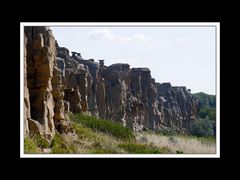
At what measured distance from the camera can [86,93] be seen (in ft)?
95.8

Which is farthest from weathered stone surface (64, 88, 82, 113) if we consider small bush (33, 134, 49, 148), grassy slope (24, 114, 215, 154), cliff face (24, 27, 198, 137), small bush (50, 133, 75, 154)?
small bush (33, 134, 49, 148)

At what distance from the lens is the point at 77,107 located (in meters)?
23.0

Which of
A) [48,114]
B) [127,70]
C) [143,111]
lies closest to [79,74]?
[48,114]

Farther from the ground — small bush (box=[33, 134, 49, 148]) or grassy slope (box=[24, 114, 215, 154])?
small bush (box=[33, 134, 49, 148])

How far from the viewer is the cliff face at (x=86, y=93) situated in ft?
43.0

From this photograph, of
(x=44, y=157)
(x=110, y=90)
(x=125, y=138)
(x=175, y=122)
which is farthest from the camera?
(x=175, y=122)

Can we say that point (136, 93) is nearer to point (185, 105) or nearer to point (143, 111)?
point (143, 111)

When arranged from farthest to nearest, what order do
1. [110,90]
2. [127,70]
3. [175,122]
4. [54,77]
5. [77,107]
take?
[175,122], [127,70], [110,90], [77,107], [54,77]

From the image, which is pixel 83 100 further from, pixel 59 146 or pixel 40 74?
pixel 59 146

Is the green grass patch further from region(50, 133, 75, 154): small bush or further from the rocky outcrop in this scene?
region(50, 133, 75, 154): small bush

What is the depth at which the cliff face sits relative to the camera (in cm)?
1309

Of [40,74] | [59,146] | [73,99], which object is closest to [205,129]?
[73,99]

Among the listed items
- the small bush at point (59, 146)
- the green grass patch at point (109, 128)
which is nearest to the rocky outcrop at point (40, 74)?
the small bush at point (59, 146)

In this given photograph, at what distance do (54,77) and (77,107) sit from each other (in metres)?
8.48
